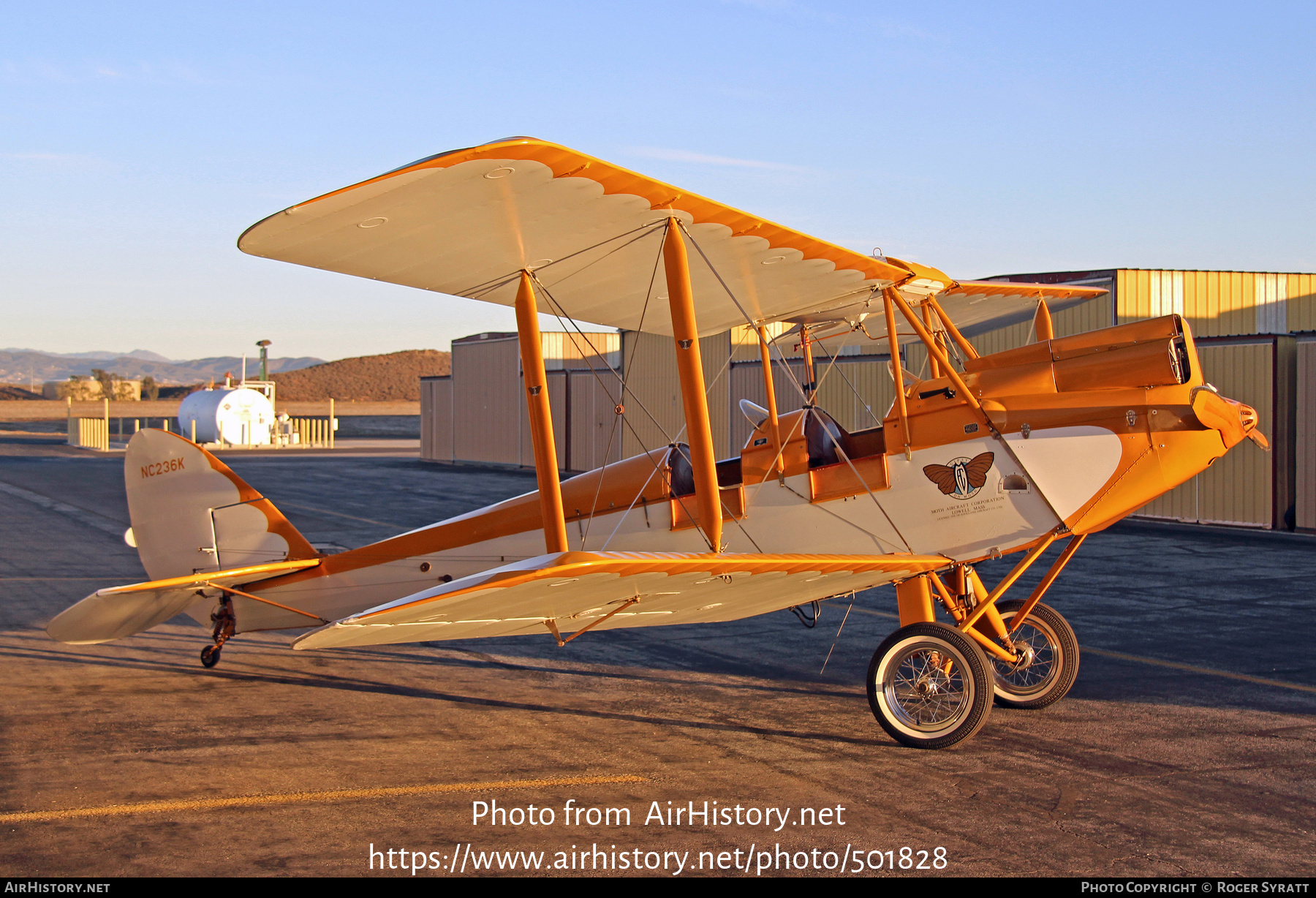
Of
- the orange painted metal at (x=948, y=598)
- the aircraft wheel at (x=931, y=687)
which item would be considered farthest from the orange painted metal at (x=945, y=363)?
the aircraft wheel at (x=931, y=687)

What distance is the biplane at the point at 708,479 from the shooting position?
16.4ft

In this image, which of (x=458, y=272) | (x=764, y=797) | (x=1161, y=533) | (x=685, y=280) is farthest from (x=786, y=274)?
(x=1161, y=533)

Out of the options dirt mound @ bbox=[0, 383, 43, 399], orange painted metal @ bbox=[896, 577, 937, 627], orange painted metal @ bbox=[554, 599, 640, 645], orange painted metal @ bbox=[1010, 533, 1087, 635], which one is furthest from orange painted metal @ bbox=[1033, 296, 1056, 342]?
dirt mound @ bbox=[0, 383, 43, 399]

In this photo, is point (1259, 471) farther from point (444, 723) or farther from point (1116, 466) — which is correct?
point (444, 723)

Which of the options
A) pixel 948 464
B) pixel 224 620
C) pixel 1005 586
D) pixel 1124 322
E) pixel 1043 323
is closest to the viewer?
pixel 948 464

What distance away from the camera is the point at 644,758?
5520 millimetres

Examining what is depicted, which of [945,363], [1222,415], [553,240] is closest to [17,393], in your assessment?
[553,240]

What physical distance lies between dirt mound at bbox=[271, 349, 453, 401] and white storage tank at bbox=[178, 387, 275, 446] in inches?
2729

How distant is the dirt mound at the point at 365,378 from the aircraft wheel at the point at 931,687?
116993 mm

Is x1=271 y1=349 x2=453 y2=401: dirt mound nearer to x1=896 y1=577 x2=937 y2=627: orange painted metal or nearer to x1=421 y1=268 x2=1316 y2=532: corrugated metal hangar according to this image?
x1=421 y1=268 x2=1316 y2=532: corrugated metal hangar

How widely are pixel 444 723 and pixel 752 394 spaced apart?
18855mm

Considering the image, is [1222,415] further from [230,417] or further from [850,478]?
[230,417]

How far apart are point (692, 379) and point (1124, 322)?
15.0 meters

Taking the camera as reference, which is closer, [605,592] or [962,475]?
[605,592]
